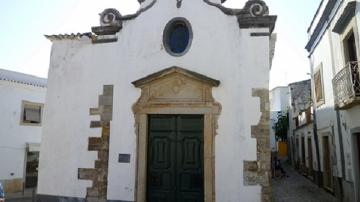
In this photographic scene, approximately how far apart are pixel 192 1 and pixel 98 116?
10.5ft

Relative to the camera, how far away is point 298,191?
11602mm

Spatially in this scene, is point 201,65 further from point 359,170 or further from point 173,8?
point 359,170

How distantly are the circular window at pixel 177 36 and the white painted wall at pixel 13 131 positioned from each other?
31.1 feet

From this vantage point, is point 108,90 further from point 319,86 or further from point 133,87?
point 319,86

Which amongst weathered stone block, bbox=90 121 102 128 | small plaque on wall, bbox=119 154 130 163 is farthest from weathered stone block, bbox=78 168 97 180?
weathered stone block, bbox=90 121 102 128

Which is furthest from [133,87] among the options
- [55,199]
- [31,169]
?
[31,169]

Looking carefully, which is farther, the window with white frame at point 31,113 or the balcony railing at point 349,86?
the window with white frame at point 31,113

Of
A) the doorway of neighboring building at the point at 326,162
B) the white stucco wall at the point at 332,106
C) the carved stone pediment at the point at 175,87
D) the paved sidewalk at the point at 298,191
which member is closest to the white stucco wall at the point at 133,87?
the carved stone pediment at the point at 175,87

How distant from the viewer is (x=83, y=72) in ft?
24.9

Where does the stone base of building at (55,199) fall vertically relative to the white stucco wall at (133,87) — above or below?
below

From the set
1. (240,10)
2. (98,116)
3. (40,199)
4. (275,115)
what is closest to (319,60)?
(240,10)

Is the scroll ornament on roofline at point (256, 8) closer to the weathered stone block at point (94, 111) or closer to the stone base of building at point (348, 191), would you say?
the weathered stone block at point (94, 111)

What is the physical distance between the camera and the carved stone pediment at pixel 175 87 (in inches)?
265

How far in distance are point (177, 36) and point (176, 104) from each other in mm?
1534
